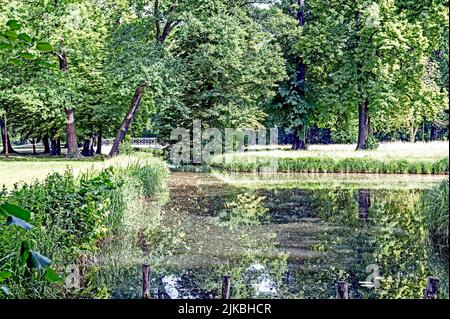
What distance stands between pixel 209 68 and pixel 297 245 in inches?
375

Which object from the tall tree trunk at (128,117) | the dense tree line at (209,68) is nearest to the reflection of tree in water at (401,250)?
the dense tree line at (209,68)

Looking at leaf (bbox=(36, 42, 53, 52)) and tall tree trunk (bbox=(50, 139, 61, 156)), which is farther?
tall tree trunk (bbox=(50, 139, 61, 156))

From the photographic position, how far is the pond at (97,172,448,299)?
337 cm

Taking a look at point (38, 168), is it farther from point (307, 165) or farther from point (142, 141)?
point (142, 141)

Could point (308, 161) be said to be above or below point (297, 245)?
above

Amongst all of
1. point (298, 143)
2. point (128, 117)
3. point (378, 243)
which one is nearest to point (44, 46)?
point (378, 243)

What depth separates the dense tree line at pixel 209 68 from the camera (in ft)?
37.0

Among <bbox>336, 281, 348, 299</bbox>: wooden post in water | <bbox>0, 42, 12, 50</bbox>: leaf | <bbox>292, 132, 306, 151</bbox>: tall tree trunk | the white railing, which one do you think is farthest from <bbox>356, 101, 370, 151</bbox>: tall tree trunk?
<bbox>0, 42, 12, 50</bbox>: leaf

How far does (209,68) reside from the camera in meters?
13.8

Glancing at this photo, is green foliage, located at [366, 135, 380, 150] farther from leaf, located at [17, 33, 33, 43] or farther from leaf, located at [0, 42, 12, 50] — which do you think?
leaf, located at [17, 33, 33, 43]

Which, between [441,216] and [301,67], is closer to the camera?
[441,216]

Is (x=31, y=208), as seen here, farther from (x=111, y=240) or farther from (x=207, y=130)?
(x=207, y=130)

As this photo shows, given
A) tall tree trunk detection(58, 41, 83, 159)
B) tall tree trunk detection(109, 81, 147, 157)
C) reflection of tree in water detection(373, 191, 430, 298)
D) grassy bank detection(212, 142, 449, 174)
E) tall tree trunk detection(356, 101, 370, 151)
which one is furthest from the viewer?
tall tree trunk detection(356, 101, 370, 151)

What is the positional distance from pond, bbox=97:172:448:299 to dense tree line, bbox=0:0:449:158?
3.38 metres
